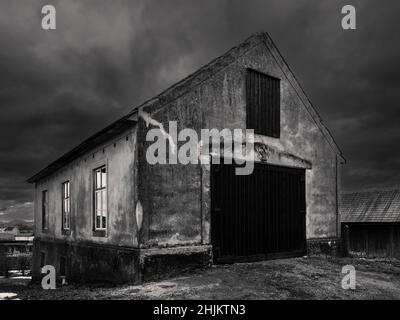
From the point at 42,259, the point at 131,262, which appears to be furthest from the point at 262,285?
the point at 42,259

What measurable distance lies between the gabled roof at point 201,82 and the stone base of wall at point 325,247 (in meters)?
2.98

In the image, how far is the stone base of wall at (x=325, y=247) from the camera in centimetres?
1280

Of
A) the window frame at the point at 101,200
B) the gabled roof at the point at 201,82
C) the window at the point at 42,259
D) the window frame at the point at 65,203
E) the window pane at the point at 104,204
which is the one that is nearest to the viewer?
the gabled roof at the point at 201,82

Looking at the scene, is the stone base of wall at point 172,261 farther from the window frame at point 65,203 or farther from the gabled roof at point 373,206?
the gabled roof at point 373,206

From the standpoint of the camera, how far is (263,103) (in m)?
12.0

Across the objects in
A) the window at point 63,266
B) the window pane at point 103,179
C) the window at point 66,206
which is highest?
the window pane at point 103,179

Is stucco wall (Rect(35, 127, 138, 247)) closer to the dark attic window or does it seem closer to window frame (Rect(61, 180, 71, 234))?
window frame (Rect(61, 180, 71, 234))

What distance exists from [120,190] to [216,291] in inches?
143

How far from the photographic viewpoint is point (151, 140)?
9.30m

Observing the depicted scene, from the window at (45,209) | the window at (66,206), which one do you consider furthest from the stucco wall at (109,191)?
the window at (45,209)

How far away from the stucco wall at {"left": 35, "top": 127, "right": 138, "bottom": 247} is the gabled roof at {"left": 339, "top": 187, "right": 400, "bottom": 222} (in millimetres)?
18929

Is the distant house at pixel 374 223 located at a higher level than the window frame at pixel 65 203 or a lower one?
lower
